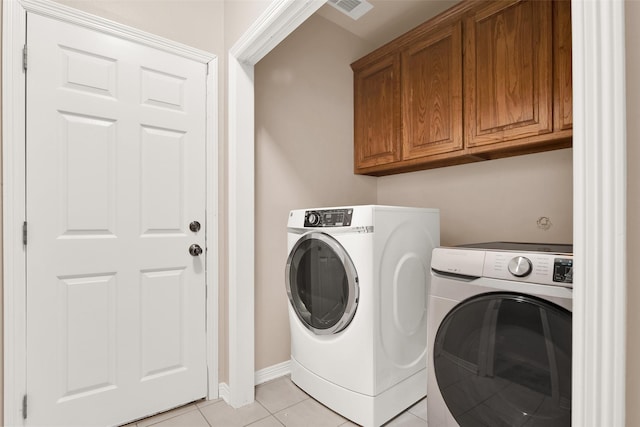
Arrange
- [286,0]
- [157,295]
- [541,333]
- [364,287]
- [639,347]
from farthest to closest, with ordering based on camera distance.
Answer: [157,295] < [364,287] < [286,0] < [541,333] < [639,347]

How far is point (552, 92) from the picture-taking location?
1591 mm

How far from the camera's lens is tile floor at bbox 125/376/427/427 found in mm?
1615

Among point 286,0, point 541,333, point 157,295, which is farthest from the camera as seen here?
point 157,295

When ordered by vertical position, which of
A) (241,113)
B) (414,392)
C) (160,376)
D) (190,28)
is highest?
(190,28)

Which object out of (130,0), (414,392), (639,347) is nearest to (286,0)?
(130,0)

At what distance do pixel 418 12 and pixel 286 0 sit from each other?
137 centimetres

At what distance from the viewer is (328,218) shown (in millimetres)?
1689

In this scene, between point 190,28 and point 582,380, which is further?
point 190,28

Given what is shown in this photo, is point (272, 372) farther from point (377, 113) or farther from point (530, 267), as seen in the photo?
point (377, 113)

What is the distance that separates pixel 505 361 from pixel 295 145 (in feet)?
5.72

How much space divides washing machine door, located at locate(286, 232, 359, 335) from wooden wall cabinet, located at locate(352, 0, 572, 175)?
975 mm

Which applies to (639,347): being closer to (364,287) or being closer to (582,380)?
(582,380)

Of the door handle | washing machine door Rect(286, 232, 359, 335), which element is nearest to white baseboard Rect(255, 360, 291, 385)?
washing machine door Rect(286, 232, 359, 335)

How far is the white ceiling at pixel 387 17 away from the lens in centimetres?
219
